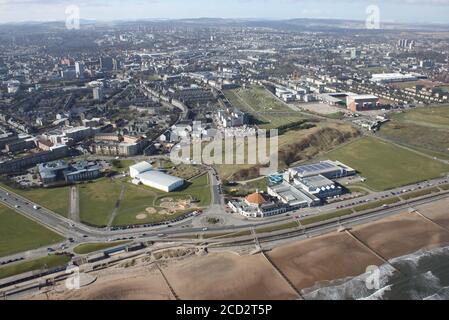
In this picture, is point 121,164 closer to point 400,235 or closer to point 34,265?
point 34,265

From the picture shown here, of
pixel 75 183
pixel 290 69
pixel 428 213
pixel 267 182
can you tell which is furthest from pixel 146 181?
pixel 290 69

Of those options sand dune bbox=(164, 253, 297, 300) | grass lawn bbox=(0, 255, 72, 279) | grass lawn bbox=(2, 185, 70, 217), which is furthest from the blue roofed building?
sand dune bbox=(164, 253, 297, 300)

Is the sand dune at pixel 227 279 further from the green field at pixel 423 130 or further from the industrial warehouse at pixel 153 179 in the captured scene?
the green field at pixel 423 130

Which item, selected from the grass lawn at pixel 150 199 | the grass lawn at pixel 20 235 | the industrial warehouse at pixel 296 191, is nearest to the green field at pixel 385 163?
the industrial warehouse at pixel 296 191

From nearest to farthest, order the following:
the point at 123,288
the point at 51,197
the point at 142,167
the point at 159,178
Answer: the point at 123,288 → the point at 51,197 → the point at 159,178 → the point at 142,167

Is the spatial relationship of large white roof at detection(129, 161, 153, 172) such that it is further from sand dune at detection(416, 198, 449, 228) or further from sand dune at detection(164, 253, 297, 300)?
sand dune at detection(416, 198, 449, 228)

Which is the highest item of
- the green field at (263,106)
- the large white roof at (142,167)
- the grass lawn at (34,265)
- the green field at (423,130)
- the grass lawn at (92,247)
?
the green field at (263,106)

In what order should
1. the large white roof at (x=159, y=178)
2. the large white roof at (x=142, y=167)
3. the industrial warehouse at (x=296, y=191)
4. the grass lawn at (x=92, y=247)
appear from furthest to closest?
the large white roof at (x=142, y=167) < the large white roof at (x=159, y=178) < the industrial warehouse at (x=296, y=191) < the grass lawn at (x=92, y=247)

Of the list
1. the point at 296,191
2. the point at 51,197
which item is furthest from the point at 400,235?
the point at 51,197

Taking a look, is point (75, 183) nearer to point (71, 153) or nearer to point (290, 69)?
point (71, 153)
